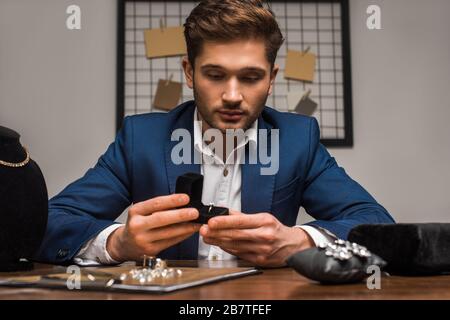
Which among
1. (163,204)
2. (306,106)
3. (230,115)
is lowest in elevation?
(163,204)

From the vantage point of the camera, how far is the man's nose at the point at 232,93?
4.22ft

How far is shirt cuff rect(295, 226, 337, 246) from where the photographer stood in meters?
1.06

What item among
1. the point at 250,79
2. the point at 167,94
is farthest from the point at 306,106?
the point at 250,79

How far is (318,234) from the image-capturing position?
3.52 ft

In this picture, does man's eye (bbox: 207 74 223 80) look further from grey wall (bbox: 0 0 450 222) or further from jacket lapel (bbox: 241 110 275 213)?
grey wall (bbox: 0 0 450 222)

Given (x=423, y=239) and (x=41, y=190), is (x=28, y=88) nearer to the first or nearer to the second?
(x=41, y=190)

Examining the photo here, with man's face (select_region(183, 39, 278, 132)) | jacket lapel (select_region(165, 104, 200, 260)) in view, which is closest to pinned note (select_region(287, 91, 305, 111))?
jacket lapel (select_region(165, 104, 200, 260))

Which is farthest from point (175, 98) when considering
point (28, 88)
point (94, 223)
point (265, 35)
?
point (94, 223)

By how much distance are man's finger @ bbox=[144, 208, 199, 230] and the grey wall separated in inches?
51.9

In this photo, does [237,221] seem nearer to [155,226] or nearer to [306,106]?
[155,226]

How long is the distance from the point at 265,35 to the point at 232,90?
0.16 meters

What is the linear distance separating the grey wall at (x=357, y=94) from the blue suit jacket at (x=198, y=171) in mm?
694

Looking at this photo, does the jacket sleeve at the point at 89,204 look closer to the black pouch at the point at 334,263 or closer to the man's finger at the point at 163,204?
the man's finger at the point at 163,204

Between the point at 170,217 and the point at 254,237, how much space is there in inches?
5.7
